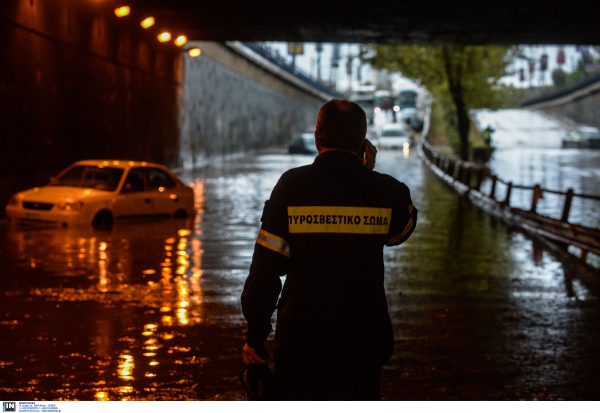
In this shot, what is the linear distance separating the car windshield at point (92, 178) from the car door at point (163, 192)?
77cm

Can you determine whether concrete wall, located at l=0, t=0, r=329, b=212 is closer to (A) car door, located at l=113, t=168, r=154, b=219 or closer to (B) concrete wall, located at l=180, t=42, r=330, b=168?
(B) concrete wall, located at l=180, t=42, r=330, b=168

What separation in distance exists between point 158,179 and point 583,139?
4874cm

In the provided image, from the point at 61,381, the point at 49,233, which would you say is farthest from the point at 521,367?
the point at 49,233

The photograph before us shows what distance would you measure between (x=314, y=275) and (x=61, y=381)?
3170mm

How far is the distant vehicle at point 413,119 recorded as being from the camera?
8144 cm

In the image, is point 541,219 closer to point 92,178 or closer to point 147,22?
point 92,178

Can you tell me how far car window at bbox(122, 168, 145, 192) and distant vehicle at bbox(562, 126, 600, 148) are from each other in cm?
4856

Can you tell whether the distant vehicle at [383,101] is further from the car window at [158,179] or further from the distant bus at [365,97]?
the car window at [158,179]

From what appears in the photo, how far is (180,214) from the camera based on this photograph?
1783 centimetres

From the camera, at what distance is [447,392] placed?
19.4 ft

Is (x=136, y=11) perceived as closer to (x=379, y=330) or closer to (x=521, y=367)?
(x=521, y=367)

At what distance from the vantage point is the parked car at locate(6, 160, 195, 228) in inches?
595

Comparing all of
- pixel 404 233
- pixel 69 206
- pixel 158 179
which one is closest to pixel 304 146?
pixel 158 179

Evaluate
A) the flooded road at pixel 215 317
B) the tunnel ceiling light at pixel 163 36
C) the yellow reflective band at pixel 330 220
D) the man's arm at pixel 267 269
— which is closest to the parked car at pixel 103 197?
the flooded road at pixel 215 317
